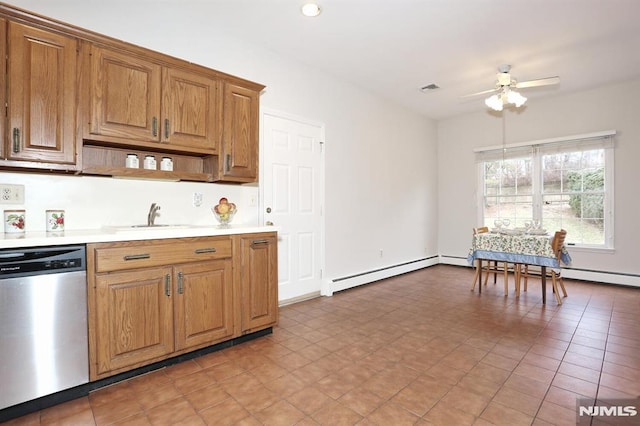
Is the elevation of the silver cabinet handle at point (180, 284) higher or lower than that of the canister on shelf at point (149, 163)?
lower

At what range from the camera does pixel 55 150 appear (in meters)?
2.07

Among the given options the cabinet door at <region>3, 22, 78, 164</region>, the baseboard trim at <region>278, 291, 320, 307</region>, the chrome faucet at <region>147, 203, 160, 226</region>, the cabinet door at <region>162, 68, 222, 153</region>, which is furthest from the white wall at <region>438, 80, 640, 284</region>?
the cabinet door at <region>3, 22, 78, 164</region>

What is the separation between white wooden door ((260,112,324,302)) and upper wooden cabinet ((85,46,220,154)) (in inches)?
35.1

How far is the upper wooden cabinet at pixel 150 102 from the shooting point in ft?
7.32

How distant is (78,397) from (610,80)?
6848mm

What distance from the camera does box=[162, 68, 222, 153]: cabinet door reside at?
255 centimetres

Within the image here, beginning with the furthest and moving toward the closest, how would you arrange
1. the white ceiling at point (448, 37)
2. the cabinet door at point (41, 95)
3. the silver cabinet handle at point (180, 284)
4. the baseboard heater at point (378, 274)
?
the baseboard heater at point (378, 274), the white ceiling at point (448, 37), the silver cabinet handle at point (180, 284), the cabinet door at point (41, 95)

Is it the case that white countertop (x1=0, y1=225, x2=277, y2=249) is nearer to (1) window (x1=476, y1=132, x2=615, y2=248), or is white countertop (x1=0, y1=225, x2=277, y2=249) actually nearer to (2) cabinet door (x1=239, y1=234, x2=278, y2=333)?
(2) cabinet door (x1=239, y1=234, x2=278, y2=333)

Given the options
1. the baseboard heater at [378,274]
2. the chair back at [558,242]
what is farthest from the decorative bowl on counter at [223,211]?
the chair back at [558,242]

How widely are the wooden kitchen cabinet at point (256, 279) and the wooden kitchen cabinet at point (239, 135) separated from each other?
0.62 metres

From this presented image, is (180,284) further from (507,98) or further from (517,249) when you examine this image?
(507,98)

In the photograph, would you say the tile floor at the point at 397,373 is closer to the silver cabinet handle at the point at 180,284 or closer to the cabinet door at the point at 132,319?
the cabinet door at the point at 132,319

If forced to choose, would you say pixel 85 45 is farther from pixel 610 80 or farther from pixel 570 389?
pixel 610 80

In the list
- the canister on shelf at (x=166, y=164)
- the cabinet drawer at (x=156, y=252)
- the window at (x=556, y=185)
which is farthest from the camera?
the window at (x=556, y=185)
